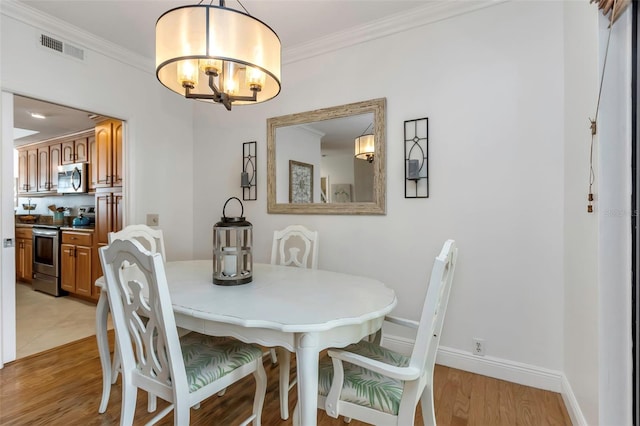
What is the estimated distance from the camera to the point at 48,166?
16.2 ft

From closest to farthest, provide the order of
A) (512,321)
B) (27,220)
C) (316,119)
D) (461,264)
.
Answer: (512,321) → (461,264) → (316,119) → (27,220)

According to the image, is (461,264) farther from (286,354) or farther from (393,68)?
(393,68)

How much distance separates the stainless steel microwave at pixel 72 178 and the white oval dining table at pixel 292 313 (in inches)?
134

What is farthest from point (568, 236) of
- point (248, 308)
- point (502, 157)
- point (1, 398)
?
point (1, 398)

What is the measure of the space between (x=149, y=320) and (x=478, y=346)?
83.3 inches

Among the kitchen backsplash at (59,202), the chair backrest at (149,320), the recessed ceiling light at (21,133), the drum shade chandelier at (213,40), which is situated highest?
the recessed ceiling light at (21,133)

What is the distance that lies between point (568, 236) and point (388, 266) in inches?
46.9

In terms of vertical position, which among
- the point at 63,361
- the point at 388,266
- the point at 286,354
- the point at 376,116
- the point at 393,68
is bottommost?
the point at 63,361

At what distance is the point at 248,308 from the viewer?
53.2 inches

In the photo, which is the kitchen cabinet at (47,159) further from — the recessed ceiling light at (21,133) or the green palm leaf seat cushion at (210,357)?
the green palm leaf seat cushion at (210,357)

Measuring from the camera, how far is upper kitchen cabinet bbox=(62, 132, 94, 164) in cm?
432

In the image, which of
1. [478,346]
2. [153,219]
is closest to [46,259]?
[153,219]

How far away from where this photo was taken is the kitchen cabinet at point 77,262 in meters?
3.85

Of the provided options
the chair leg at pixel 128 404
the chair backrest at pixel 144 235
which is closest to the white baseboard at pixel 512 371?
the chair leg at pixel 128 404
